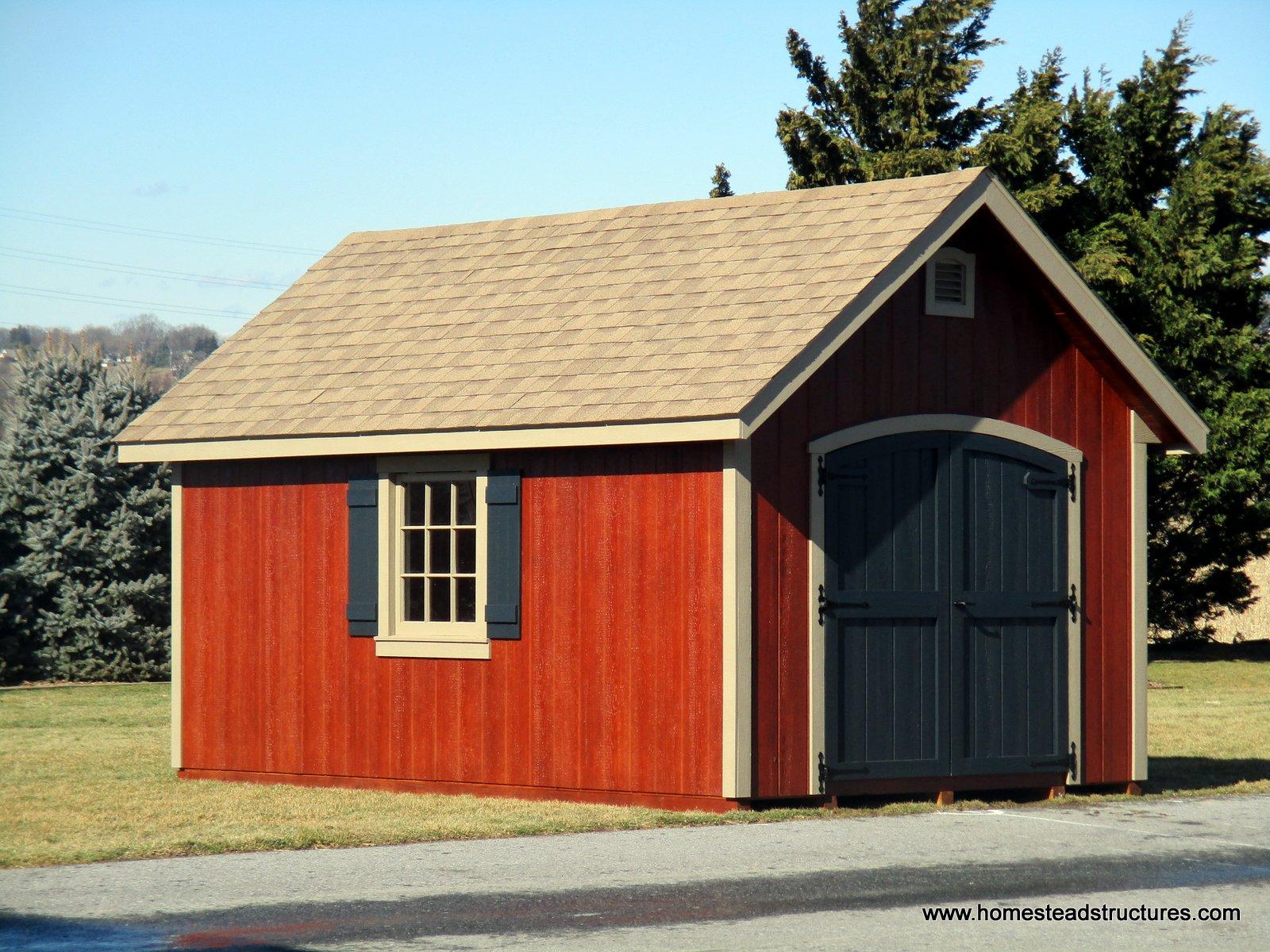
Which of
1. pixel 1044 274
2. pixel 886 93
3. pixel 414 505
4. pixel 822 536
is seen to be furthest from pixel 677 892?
pixel 886 93

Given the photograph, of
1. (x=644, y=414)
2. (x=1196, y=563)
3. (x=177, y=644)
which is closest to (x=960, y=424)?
(x=644, y=414)

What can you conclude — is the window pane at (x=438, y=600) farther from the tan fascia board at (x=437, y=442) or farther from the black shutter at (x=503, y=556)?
the tan fascia board at (x=437, y=442)

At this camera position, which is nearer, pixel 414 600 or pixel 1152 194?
pixel 414 600

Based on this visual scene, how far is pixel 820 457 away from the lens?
1305cm

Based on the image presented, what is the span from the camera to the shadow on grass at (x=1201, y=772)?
15.2 m

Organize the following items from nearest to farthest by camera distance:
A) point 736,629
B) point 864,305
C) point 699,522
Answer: point 736,629 → point 699,522 → point 864,305

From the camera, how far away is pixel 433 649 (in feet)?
45.9

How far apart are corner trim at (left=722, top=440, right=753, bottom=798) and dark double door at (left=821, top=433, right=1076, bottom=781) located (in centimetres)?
75

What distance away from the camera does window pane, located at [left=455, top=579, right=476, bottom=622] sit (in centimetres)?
1405

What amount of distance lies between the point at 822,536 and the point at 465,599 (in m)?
2.92

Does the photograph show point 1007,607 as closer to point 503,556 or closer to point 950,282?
point 950,282

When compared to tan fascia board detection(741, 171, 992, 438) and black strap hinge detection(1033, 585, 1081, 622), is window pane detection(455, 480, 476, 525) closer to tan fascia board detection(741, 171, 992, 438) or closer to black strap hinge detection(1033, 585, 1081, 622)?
tan fascia board detection(741, 171, 992, 438)

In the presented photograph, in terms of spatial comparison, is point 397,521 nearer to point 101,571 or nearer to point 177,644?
point 177,644

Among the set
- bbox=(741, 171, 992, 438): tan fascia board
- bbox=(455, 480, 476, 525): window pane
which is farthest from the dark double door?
bbox=(455, 480, 476, 525): window pane
